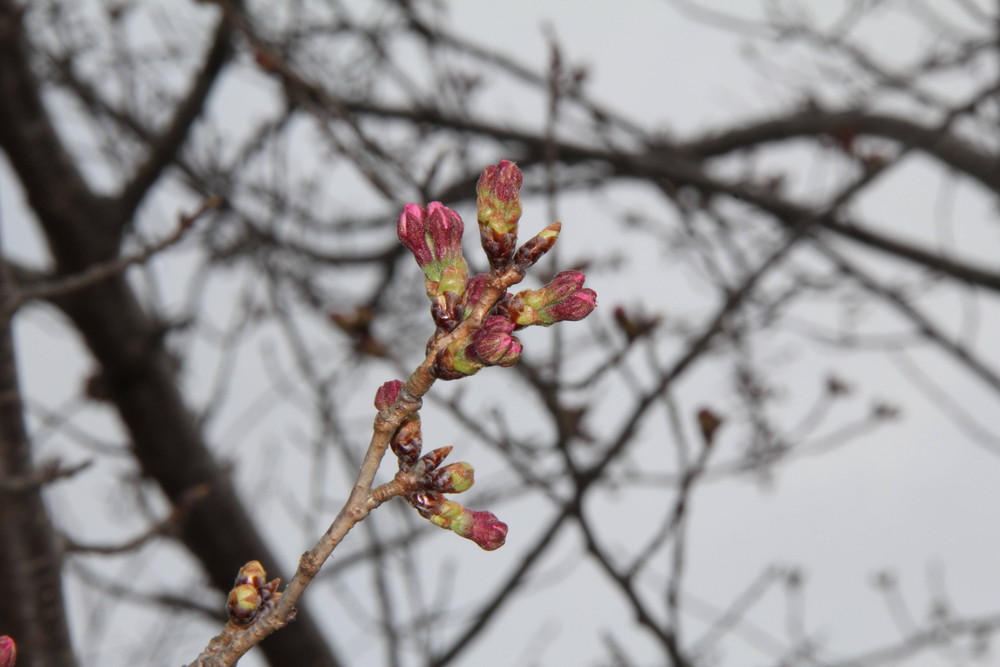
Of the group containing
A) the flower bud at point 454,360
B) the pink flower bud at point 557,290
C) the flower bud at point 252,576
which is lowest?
the flower bud at point 252,576

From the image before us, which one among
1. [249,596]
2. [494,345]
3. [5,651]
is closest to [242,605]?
[249,596]

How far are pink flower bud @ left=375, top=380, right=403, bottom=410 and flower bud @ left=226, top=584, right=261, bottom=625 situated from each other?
179 mm

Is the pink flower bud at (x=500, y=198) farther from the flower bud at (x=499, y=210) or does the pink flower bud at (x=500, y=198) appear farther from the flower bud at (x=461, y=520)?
the flower bud at (x=461, y=520)

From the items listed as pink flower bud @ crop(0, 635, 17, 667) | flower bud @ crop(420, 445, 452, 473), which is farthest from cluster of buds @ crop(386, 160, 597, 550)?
pink flower bud @ crop(0, 635, 17, 667)

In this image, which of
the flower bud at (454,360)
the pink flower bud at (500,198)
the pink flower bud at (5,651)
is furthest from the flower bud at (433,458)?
the pink flower bud at (5,651)

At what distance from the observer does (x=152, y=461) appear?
10.8ft

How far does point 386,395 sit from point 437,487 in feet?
0.39

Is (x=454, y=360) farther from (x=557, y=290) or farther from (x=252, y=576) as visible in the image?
(x=252, y=576)

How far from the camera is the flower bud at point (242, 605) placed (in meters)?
0.66

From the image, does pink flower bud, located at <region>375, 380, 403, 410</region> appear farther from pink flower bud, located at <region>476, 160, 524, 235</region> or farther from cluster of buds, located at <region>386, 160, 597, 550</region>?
pink flower bud, located at <region>476, 160, 524, 235</region>

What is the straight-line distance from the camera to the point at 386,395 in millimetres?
701

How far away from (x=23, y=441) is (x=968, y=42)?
13.4 ft

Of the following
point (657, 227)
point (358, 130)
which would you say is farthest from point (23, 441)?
point (657, 227)

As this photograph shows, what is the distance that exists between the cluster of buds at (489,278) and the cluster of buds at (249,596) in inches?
9.0
